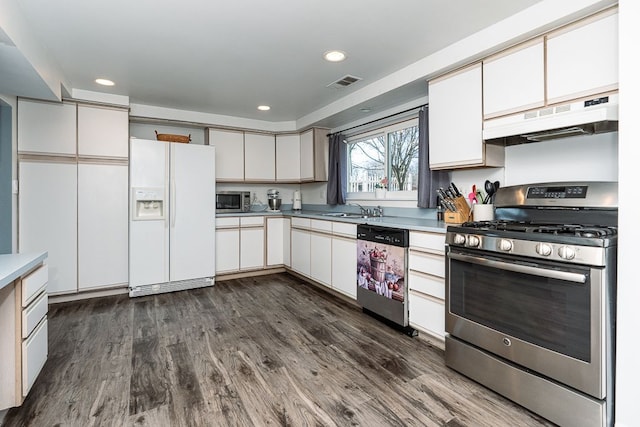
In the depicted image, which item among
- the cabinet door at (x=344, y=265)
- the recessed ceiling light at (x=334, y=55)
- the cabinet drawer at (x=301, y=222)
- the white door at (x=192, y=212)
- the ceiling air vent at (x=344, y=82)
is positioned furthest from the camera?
the cabinet drawer at (x=301, y=222)

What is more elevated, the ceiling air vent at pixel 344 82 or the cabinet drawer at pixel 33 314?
the ceiling air vent at pixel 344 82

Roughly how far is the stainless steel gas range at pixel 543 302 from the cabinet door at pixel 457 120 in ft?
1.61

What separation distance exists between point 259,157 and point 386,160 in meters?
2.01

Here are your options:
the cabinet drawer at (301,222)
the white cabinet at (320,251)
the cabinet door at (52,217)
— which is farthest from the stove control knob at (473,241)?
the cabinet door at (52,217)

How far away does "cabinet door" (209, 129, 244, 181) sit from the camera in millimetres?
4645

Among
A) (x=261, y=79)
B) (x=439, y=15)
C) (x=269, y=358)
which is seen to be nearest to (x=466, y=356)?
(x=269, y=358)

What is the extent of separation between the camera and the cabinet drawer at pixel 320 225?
12.3 ft

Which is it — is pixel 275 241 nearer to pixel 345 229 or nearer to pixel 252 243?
pixel 252 243

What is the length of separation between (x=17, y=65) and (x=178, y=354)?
2.33m

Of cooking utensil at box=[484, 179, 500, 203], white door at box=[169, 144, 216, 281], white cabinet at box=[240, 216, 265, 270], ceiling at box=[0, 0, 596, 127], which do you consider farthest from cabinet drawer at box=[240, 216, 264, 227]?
cooking utensil at box=[484, 179, 500, 203]

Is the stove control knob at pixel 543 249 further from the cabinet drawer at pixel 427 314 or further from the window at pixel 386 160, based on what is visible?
the window at pixel 386 160

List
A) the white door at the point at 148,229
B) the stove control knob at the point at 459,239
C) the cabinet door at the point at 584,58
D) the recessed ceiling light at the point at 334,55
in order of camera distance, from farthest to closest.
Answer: the white door at the point at 148,229
the recessed ceiling light at the point at 334,55
the stove control knob at the point at 459,239
the cabinet door at the point at 584,58

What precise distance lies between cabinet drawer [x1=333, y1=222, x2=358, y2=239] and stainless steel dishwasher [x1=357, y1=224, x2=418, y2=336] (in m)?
0.13
